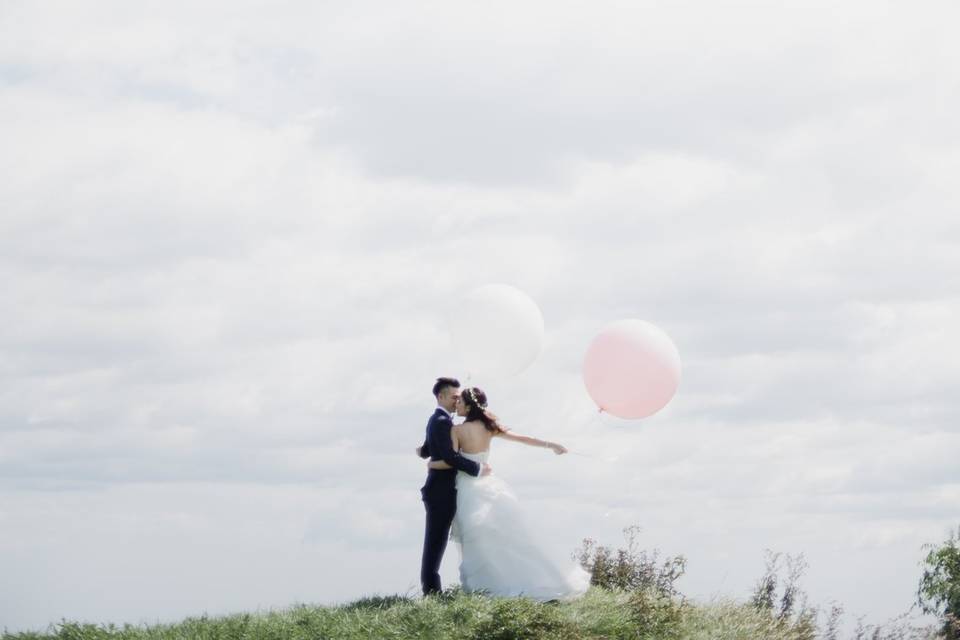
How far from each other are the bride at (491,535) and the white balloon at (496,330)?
0.48m

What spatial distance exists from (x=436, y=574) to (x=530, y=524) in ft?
4.24

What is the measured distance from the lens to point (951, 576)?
2531cm

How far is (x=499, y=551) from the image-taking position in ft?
46.3

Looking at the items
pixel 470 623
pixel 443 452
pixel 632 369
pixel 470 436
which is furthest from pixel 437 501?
pixel 632 369

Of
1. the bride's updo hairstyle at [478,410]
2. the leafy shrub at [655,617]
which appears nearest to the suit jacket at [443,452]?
the bride's updo hairstyle at [478,410]

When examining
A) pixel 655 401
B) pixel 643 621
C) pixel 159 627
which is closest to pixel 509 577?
pixel 643 621

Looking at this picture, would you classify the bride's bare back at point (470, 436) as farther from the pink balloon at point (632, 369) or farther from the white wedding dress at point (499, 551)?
the pink balloon at point (632, 369)

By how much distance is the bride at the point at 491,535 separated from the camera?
553 inches

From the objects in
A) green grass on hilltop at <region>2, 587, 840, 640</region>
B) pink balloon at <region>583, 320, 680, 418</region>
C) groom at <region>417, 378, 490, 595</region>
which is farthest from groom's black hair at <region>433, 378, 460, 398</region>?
green grass on hilltop at <region>2, 587, 840, 640</region>

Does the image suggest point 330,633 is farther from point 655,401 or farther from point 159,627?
point 655,401

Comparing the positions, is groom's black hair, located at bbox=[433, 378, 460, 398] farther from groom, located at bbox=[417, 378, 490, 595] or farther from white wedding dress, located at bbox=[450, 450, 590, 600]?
white wedding dress, located at bbox=[450, 450, 590, 600]

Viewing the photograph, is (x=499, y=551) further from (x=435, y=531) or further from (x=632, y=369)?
(x=632, y=369)

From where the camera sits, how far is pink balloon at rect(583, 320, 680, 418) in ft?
45.0

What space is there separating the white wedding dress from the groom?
12 centimetres
